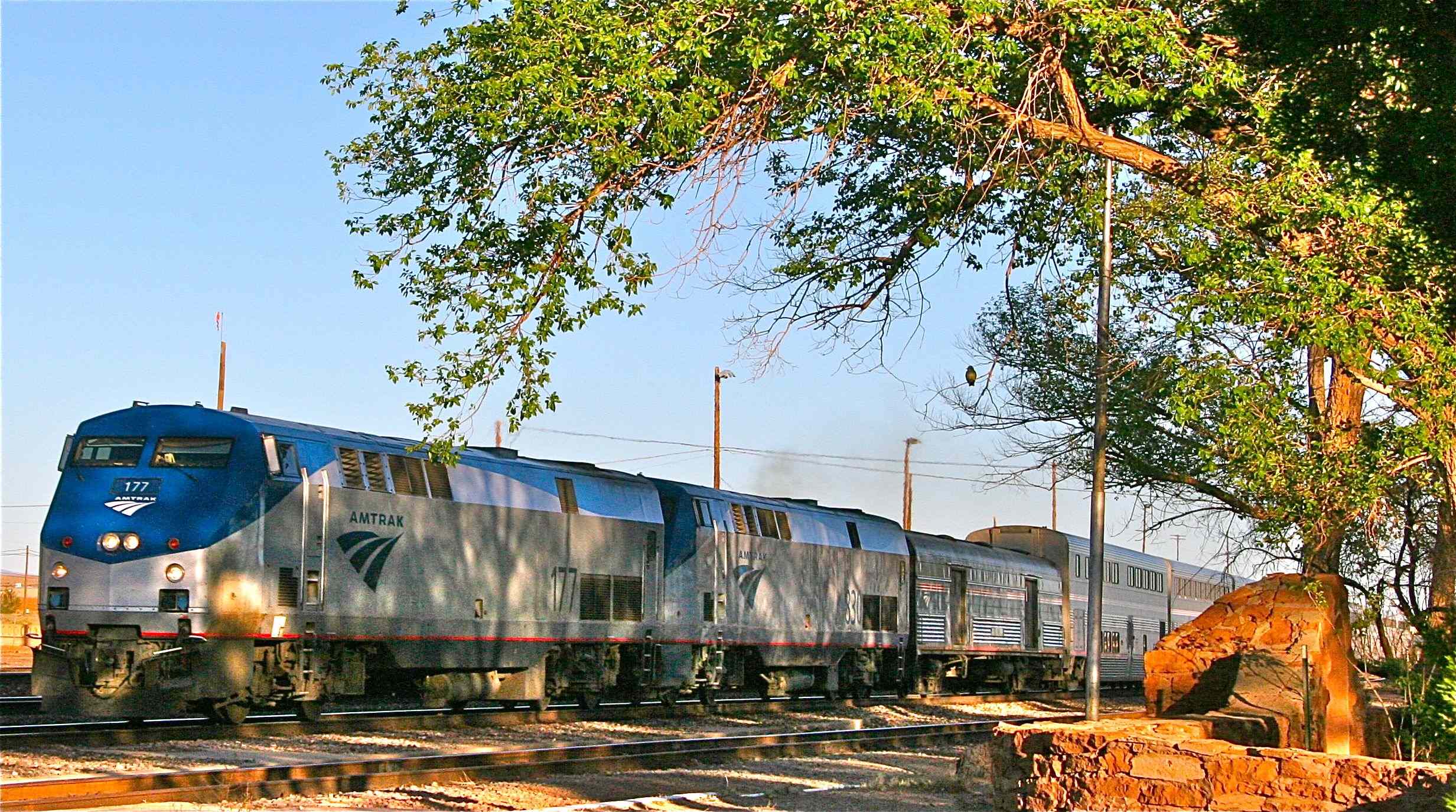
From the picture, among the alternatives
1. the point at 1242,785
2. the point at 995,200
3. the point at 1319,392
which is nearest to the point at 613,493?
the point at 995,200

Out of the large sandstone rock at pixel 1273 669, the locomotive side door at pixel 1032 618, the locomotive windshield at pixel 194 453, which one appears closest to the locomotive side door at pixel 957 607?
the locomotive side door at pixel 1032 618

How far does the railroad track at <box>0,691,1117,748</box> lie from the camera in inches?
676

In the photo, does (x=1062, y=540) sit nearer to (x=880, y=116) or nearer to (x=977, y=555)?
(x=977, y=555)

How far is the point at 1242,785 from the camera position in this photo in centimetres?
1187

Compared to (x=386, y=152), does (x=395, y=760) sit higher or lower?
lower

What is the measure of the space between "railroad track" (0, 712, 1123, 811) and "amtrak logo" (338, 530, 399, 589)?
331 centimetres

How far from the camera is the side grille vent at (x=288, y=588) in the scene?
1875 cm

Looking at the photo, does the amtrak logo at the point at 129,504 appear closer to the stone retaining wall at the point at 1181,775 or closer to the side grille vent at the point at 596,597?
the side grille vent at the point at 596,597

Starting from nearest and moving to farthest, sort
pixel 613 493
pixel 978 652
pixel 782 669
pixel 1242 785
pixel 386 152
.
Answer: pixel 1242 785
pixel 386 152
pixel 613 493
pixel 782 669
pixel 978 652

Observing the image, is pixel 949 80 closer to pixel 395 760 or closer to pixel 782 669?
pixel 395 760

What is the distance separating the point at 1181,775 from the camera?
12.1 metres

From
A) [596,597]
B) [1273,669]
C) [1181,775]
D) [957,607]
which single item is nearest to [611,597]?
[596,597]

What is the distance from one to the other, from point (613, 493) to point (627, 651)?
99.9 inches

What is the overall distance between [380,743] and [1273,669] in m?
9.68
